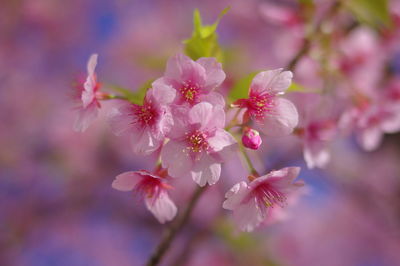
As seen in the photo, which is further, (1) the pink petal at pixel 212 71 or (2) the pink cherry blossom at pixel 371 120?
(2) the pink cherry blossom at pixel 371 120

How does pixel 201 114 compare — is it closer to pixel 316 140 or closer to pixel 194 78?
pixel 194 78

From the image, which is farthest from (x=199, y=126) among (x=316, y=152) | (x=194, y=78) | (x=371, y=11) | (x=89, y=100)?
(x=371, y=11)

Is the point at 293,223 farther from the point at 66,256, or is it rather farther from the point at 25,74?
the point at 25,74

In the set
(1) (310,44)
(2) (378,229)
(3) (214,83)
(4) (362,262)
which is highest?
(3) (214,83)

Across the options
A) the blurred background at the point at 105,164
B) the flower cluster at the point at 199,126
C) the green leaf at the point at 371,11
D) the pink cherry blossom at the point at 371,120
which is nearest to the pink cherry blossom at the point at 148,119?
the flower cluster at the point at 199,126

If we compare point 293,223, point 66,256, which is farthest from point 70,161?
point 293,223

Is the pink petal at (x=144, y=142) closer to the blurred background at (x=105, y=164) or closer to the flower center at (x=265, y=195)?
the flower center at (x=265, y=195)

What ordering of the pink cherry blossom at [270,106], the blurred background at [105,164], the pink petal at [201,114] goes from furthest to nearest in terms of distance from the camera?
the blurred background at [105,164] < the pink cherry blossom at [270,106] < the pink petal at [201,114]

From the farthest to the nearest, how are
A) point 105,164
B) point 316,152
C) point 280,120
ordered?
point 105,164, point 316,152, point 280,120
